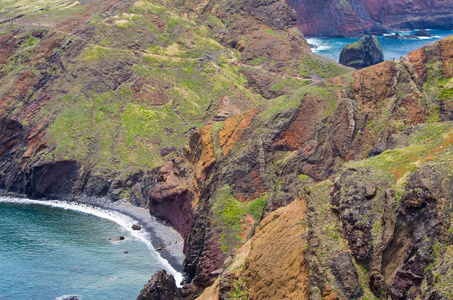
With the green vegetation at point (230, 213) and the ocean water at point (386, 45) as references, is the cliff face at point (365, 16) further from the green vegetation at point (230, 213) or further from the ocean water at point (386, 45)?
the green vegetation at point (230, 213)

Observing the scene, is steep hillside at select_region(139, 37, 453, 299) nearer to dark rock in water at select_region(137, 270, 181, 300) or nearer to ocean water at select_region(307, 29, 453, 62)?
dark rock in water at select_region(137, 270, 181, 300)

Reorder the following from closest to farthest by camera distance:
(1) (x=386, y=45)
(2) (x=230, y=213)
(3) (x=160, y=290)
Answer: (3) (x=160, y=290), (2) (x=230, y=213), (1) (x=386, y=45)

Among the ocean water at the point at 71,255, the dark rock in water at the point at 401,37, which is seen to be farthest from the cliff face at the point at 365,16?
the ocean water at the point at 71,255

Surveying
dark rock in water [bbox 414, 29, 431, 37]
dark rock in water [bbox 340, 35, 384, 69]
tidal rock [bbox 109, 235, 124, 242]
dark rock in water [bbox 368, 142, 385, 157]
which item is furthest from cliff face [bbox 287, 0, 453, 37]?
dark rock in water [bbox 368, 142, 385, 157]

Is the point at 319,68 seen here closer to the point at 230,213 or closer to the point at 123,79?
the point at 123,79

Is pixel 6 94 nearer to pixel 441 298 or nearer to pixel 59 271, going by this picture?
pixel 59 271

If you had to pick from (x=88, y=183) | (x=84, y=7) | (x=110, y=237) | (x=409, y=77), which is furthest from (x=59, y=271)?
(x=84, y=7)

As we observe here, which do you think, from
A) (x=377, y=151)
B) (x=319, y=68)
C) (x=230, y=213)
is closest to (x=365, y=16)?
(x=319, y=68)
